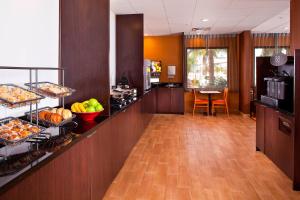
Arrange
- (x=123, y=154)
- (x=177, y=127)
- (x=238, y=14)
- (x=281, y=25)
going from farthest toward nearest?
(x=281, y=25)
(x=177, y=127)
(x=238, y=14)
(x=123, y=154)

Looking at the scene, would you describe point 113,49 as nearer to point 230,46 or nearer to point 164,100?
point 164,100

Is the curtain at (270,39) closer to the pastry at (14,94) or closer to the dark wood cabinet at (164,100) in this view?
the dark wood cabinet at (164,100)

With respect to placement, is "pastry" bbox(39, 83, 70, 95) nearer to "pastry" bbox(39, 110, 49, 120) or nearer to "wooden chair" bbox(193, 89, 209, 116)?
"pastry" bbox(39, 110, 49, 120)

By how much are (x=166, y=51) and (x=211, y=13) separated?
3495mm

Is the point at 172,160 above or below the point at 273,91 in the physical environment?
below

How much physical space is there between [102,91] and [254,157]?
273 cm

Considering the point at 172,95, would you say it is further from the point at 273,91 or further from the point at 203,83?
the point at 273,91

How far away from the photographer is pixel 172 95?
30.7 ft

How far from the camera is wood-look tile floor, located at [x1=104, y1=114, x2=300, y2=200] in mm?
2980

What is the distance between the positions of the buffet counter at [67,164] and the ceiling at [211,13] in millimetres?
3240

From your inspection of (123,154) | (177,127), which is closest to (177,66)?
(177,127)

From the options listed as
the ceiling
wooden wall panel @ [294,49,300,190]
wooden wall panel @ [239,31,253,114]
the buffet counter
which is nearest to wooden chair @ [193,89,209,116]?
wooden wall panel @ [239,31,253,114]

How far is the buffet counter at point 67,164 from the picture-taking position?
126cm

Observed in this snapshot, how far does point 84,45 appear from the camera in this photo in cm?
313
